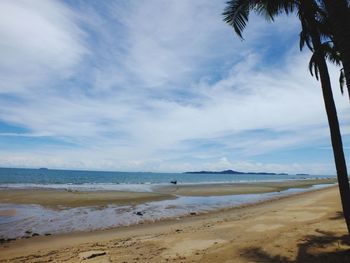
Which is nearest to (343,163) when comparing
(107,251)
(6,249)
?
(107,251)

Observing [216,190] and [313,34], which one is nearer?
[313,34]

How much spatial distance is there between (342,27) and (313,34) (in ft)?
10.1

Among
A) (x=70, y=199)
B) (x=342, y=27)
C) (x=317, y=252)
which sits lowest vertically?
(x=317, y=252)

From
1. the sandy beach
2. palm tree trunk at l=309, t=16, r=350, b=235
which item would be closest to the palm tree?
palm tree trunk at l=309, t=16, r=350, b=235

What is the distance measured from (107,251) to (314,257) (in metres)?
6.34

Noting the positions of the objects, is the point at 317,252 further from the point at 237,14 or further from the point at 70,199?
the point at 70,199

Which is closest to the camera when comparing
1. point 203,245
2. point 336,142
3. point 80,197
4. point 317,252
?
point 336,142

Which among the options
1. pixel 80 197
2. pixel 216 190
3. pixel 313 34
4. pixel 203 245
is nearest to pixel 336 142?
pixel 313 34

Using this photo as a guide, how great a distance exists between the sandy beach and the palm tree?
6.76 ft

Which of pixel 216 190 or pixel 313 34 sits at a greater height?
pixel 313 34

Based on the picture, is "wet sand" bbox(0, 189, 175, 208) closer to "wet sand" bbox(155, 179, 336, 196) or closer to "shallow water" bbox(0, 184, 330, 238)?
"shallow water" bbox(0, 184, 330, 238)

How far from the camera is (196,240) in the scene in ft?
38.6

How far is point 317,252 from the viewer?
893 cm

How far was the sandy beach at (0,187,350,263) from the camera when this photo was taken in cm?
923
